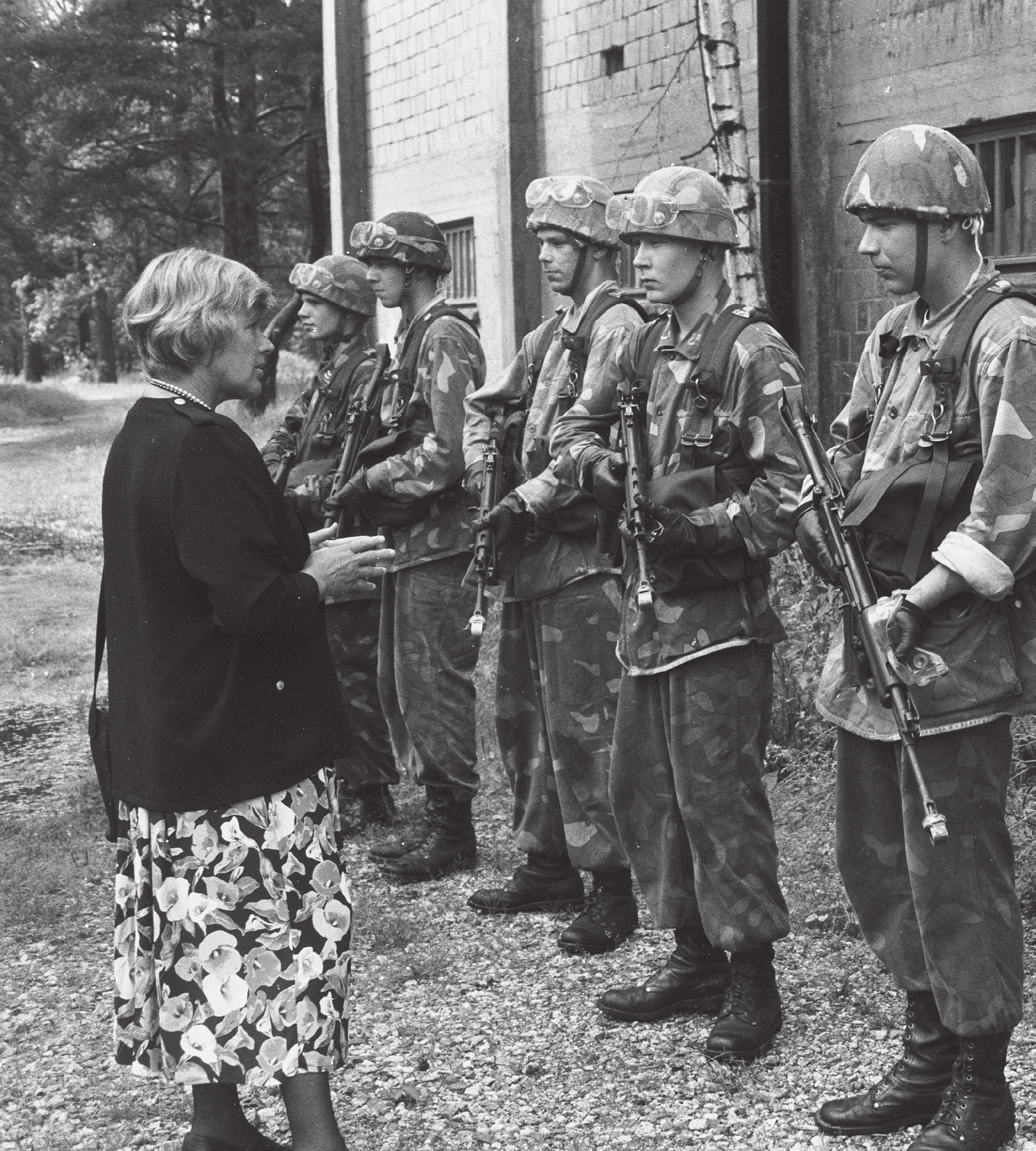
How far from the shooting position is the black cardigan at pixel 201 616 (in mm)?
3150

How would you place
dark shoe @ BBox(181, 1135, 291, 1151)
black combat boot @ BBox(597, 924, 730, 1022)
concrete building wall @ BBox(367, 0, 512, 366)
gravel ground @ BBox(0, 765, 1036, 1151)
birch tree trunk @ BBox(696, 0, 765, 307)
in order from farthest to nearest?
concrete building wall @ BBox(367, 0, 512, 366) → birch tree trunk @ BBox(696, 0, 765, 307) → black combat boot @ BBox(597, 924, 730, 1022) → gravel ground @ BBox(0, 765, 1036, 1151) → dark shoe @ BBox(181, 1135, 291, 1151)

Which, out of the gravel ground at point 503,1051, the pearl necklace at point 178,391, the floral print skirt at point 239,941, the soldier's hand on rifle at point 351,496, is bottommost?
the gravel ground at point 503,1051

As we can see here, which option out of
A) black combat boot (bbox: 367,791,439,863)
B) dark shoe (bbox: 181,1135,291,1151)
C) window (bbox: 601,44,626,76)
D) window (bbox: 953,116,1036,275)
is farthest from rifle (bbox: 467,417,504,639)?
window (bbox: 601,44,626,76)

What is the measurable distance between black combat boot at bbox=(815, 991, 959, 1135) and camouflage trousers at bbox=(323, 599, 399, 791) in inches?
116

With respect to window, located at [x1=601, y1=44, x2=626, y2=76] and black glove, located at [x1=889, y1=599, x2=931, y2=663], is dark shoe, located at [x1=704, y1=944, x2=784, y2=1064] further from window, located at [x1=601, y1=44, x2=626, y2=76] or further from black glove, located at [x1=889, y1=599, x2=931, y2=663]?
window, located at [x1=601, y1=44, x2=626, y2=76]

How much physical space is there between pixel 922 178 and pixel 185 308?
5.28 feet

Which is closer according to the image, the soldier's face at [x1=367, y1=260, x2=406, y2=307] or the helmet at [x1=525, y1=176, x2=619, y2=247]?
the helmet at [x1=525, y1=176, x2=619, y2=247]

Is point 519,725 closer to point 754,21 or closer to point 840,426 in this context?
point 840,426

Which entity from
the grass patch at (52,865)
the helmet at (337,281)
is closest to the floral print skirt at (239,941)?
the grass patch at (52,865)

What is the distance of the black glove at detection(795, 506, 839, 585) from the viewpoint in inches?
131

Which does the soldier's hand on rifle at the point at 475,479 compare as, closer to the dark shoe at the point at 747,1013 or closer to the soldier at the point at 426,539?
the soldier at the point at 426,539

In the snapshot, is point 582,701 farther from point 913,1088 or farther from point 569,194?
point 913,1088

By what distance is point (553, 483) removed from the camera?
4629mm

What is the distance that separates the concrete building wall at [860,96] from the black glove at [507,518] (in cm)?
353
